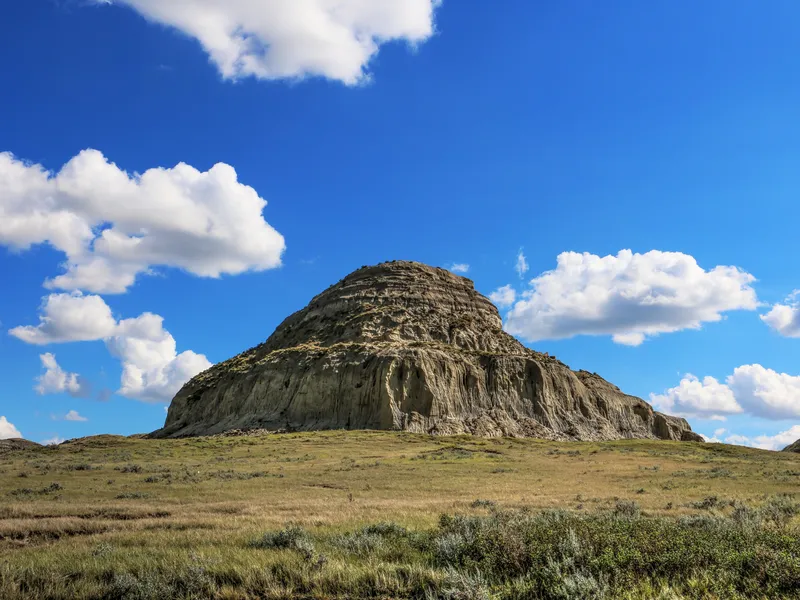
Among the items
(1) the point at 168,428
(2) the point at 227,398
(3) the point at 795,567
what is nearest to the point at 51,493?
(3) the point at 795,567

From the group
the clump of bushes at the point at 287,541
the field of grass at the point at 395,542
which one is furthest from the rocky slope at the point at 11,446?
the clump of bushes at the point at 287,541

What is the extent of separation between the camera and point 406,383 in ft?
284

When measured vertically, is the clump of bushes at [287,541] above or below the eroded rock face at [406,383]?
below

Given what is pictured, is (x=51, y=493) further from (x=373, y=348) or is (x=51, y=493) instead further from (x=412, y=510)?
(x=373, y=348)

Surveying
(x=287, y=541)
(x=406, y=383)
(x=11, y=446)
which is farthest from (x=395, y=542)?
(x=11, y=446)

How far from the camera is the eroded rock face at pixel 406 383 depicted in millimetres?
86688

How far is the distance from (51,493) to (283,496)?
11.1 m

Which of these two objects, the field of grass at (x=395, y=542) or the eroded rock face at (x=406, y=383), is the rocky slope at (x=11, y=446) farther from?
the field of grass at (x=395, y=542)

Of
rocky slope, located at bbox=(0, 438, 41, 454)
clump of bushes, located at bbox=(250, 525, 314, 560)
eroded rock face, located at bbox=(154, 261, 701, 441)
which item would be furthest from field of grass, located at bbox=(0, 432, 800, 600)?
eroded rock face, located at bbox=(154, 261, 701, 441)

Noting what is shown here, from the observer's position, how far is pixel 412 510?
1709cm

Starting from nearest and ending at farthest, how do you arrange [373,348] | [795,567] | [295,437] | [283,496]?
1. [795,567]
2. [283,496]
3. [295,437]
4. [373,348]

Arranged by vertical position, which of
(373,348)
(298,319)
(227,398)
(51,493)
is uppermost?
(298,319)

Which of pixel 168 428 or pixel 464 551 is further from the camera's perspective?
pixel 168 428

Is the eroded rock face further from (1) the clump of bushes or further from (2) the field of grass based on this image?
(1) the clump of bushes
